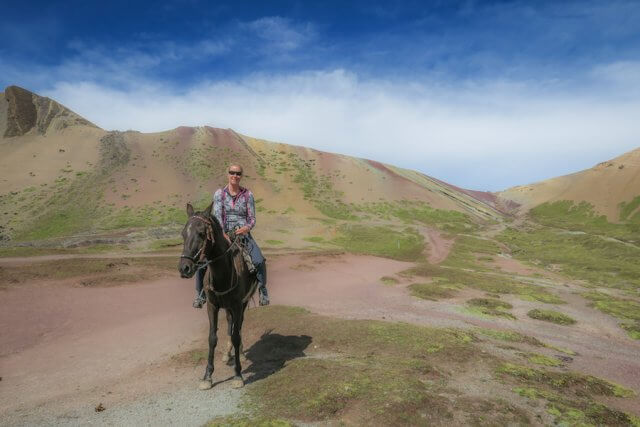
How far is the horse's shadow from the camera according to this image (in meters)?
10.5

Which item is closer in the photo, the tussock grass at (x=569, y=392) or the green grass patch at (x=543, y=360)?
the tussock grass at (x=569, y=392)

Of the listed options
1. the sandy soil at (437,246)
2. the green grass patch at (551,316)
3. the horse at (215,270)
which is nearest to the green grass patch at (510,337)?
the green grass patch at (551,316)

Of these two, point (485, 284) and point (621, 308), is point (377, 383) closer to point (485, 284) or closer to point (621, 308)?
point (485, 284)

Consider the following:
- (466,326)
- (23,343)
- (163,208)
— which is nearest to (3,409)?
(23,343)

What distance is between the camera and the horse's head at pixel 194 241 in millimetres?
7203

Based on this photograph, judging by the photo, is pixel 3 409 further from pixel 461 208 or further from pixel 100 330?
pixel 461 208

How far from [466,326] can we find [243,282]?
10804mm

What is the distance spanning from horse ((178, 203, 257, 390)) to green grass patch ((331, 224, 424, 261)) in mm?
32858

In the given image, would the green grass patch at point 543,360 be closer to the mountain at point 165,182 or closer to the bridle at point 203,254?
the bridle at point 203,254

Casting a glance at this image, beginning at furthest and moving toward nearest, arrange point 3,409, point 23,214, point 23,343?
point 23,214 → point 23,343 → point 3,409

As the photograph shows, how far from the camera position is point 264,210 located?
2591 inches

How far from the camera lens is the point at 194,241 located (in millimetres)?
7594

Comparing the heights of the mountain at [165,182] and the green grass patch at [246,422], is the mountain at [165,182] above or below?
above

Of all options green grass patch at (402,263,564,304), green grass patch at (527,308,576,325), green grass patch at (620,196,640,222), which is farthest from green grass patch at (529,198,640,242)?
green grass patch at (527,308,576,325)
